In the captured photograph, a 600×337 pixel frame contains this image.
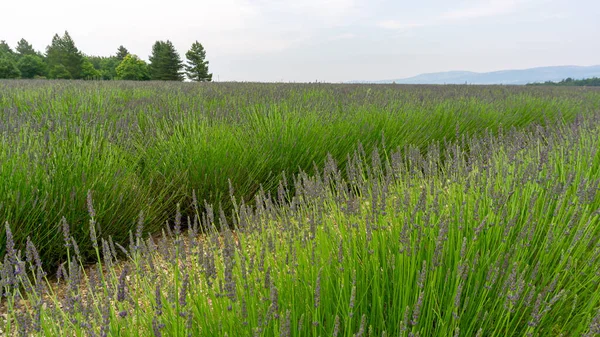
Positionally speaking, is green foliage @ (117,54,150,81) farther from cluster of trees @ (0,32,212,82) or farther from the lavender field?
the lavender field

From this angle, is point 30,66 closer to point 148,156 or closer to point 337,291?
point 148,156

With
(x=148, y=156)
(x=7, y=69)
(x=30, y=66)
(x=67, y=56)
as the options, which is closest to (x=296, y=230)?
(x=148, y=156)

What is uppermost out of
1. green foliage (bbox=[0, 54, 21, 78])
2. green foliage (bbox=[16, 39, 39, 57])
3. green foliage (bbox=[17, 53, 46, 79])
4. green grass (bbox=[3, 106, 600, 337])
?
green foliage (bbox=[16, 39, 39, 57])

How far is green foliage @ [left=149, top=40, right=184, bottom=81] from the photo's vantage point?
137 feet

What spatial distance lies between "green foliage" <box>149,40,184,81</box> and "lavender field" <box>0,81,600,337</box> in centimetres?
3921

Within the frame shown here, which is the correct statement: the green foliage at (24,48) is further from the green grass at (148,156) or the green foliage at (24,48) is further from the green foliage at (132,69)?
the green grass at (148,156)

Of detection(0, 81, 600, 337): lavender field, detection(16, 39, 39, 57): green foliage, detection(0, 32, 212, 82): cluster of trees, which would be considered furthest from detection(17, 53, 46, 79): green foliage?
detection(0, 81, 600, 337): lavender field

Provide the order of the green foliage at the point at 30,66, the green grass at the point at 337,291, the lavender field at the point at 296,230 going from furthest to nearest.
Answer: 1. the green foliage at the point at 30,66
2. the lavender field at the point at 296,230
3. the green grass at the point at 337,291

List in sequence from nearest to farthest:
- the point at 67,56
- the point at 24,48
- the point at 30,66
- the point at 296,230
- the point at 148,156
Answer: the point at 296,230
the point at 148,156
the point at 67,56
the point at 30,66
the point at 24,48

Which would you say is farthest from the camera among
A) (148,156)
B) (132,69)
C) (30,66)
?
(132,69)

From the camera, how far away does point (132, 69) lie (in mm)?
41969

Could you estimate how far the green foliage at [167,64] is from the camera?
137 feet

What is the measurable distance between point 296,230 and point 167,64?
145 feet

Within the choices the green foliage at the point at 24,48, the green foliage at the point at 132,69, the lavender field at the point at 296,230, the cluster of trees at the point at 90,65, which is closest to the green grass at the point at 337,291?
the lavender field at the point at 296,230
